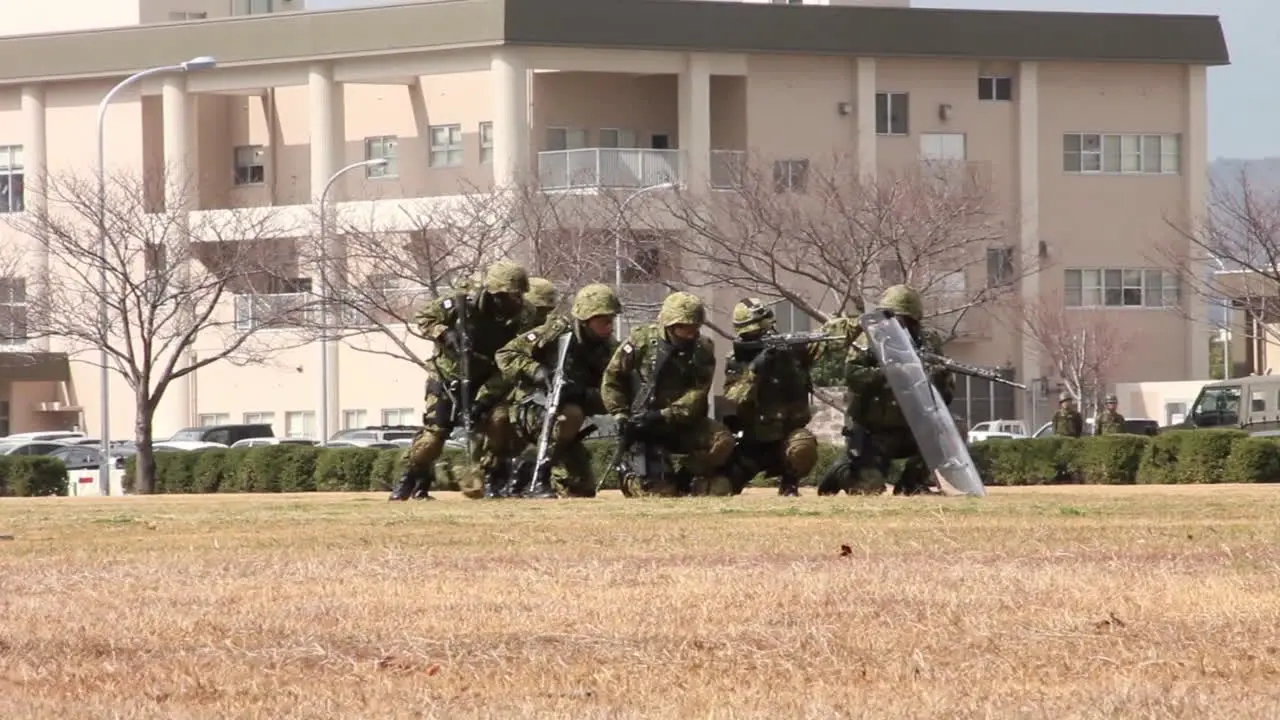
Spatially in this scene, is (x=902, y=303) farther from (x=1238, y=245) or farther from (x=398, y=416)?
(x=398, y=416)

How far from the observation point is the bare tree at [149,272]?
151ft

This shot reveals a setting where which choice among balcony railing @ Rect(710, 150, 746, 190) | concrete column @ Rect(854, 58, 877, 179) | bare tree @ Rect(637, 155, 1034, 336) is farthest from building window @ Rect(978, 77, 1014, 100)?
bare tree @ Rect(637, 155, 1034, 336)

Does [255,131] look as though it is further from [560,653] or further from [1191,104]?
[560,653]

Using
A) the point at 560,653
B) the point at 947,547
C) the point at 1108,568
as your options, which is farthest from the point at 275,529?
the point at 560,653

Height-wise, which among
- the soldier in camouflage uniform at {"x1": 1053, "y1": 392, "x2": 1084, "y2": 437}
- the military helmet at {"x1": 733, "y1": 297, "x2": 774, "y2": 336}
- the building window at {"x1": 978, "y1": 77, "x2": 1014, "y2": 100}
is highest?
the building window at {"x1": 978, "y1": 77, "x2": 1014, "y2": 100}

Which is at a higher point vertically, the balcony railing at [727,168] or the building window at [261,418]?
the balcony railing at [727,168]

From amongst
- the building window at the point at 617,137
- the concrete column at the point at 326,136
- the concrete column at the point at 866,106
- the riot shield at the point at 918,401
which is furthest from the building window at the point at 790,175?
the riot shield at the point at 918,401

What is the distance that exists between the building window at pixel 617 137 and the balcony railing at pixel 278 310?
41.7 feet

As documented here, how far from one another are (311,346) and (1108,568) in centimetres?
5800

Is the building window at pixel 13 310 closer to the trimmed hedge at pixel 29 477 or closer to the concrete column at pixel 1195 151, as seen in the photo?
the trimmed hedge at pixel 29 477

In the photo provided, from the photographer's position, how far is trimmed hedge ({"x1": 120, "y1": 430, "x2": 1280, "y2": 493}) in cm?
3070

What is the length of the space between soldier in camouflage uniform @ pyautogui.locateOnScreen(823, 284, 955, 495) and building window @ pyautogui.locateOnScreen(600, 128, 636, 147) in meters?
46.2

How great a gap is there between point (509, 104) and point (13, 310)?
16315 mm

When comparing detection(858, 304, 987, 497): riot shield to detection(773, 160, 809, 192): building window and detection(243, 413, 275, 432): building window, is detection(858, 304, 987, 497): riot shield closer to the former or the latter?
detection(773, 160, 809, 192): building window
